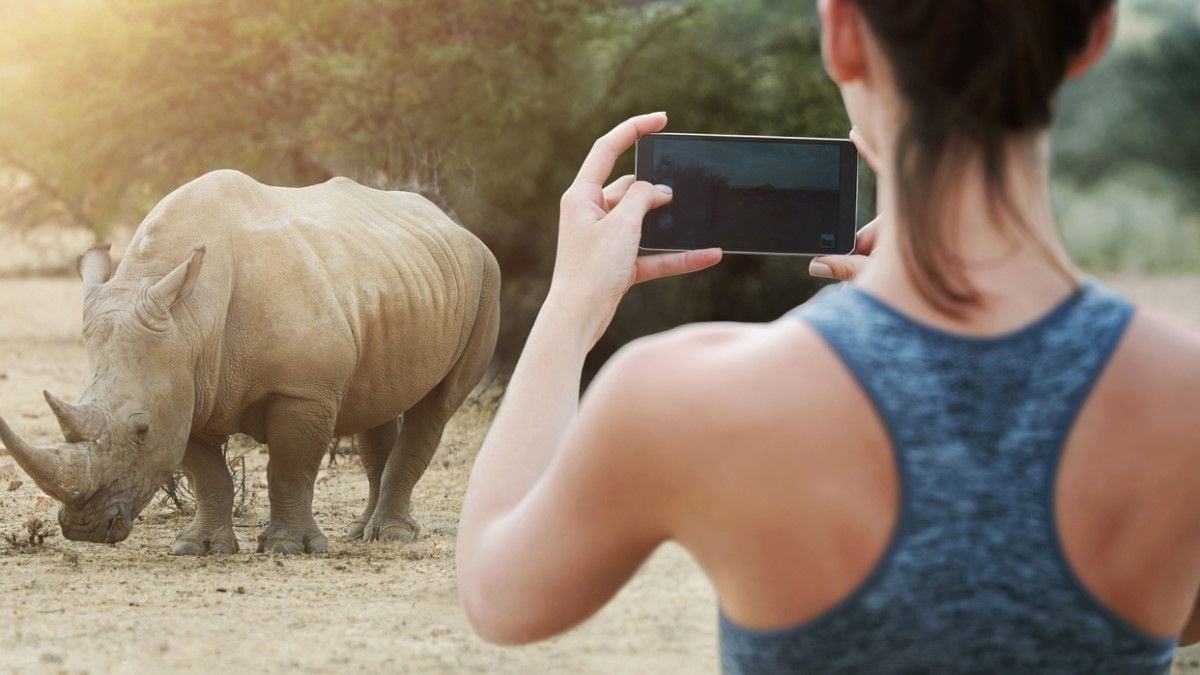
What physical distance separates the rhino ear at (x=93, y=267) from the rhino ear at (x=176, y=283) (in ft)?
0.62

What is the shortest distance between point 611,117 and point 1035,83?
7.41m

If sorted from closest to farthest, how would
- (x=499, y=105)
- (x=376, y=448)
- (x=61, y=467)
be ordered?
(x=61, y=467) < (x=376, y=448) < (x=499, y=105)

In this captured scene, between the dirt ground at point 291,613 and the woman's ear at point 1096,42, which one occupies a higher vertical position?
the woman's ear at point 1096,42

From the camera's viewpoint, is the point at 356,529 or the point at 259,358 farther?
the point at 356,529

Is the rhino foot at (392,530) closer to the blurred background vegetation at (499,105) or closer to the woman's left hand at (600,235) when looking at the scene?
the blurred background vegetation at (499,105)

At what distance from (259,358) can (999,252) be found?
3944mm

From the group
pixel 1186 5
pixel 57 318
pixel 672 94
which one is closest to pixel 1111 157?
pixel 1186 5

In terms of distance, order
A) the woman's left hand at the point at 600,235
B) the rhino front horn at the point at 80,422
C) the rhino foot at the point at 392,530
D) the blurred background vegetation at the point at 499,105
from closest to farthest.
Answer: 1. the woman's left hand at the point at 600,235
2. the rhino front horn at the point at 80,422
3. the rhino foot at the point at 392,530
4. the blurred background vegetation at the point at 499,105

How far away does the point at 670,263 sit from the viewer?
1213 mm

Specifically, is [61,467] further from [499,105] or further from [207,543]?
[499,105]

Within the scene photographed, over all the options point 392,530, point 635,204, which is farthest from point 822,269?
point 392,530

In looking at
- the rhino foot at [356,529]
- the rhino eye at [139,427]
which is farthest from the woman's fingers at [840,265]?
the rhino foot at [356,529]

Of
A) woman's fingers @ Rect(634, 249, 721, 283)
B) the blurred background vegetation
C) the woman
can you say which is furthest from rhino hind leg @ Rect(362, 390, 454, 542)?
the woman

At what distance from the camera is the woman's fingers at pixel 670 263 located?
3.86 feet
